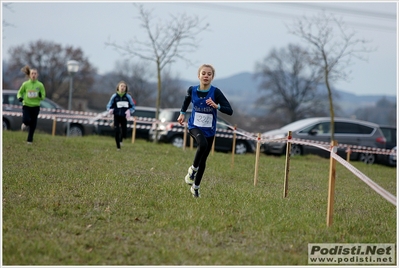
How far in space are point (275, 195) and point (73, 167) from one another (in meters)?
4.18

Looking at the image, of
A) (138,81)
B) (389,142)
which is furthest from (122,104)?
(138,81)

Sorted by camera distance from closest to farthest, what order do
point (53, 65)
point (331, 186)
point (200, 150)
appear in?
point (331, 186) < point (200, 150) < point (53, 65)

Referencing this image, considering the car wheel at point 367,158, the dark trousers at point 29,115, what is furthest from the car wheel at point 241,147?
the dark trousers at point 29,115

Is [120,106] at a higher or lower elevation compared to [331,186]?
higher

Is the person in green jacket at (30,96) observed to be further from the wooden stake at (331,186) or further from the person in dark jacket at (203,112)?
the wooden stake at (331,186)

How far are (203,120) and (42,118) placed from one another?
618 inches

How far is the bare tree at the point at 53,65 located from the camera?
79.9 meters

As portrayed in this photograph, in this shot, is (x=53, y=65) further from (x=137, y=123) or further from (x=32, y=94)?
(x=32, y=94)

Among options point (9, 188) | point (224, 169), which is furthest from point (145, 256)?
point (224, 169)

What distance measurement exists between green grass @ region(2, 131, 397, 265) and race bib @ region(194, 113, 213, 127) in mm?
1050

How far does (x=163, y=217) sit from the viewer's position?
710 centimetres

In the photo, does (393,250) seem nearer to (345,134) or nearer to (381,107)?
(345,134)

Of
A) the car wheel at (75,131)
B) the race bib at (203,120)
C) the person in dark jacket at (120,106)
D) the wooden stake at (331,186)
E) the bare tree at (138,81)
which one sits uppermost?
the bare tree at (138,81)

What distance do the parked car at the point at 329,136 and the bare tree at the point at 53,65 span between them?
200 ft
